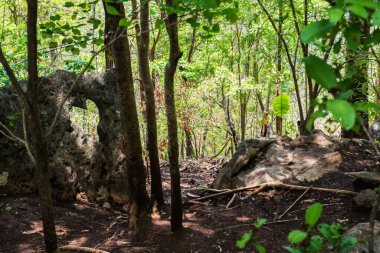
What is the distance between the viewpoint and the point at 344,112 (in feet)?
2.98

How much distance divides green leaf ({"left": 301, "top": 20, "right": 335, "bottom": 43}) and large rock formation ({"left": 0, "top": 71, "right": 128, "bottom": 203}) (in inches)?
231

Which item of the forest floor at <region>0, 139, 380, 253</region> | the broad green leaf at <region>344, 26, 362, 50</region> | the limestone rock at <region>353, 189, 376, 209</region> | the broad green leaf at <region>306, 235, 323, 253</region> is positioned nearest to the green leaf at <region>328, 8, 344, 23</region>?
the broad green leaf at <region>344, 26, 362, 50</region>

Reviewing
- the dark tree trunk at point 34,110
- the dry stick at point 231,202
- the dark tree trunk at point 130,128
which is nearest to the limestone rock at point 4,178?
the dark tree trunk at point 130,128

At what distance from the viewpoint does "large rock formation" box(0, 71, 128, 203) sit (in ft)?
21.1

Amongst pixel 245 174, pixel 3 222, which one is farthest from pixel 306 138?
pixel 3 222

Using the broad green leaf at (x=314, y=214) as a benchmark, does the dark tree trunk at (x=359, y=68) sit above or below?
above

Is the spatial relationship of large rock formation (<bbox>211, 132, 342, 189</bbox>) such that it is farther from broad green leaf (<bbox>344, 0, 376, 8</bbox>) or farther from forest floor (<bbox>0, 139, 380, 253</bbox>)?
broad green leaf (<bbox>344, 0, 376, 8</bbox>)

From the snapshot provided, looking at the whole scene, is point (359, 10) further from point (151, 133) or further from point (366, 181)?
point (151, 133)

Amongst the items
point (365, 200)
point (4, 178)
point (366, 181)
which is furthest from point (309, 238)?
point (4, 178)

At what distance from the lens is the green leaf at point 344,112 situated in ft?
2.94

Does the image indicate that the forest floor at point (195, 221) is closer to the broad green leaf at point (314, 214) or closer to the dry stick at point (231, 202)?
the dry stick at point (231, 202)

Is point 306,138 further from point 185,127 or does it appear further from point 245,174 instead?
point 185,127

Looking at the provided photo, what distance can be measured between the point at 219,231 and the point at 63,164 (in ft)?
10.5

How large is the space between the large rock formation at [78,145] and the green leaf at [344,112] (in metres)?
5.98
